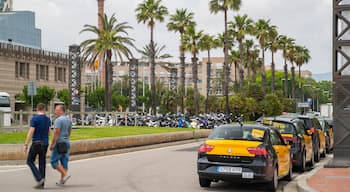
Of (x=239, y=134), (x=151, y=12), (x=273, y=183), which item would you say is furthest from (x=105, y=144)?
(x=151, y=12)

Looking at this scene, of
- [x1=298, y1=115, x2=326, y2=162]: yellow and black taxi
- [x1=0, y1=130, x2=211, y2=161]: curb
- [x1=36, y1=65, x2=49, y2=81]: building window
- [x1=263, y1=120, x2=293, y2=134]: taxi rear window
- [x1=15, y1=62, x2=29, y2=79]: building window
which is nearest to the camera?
[x1=263, y1=120, x2=293, y2=134]: taxi rear window

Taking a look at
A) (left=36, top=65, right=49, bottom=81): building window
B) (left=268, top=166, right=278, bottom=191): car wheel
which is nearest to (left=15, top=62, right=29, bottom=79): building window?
(left=36, top=65, right=49, bottom=81): building window

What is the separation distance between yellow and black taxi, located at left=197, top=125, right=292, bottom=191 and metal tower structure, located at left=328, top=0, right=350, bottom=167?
550 centimetres

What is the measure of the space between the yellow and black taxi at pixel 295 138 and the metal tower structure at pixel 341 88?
3.11 feet

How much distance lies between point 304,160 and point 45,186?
8.56 meters

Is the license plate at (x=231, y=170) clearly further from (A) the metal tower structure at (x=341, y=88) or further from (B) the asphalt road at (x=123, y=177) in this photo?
(A) the metal tower structure at (x=341, y=88)

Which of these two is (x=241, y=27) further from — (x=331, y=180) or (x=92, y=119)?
(x=331, y=180)

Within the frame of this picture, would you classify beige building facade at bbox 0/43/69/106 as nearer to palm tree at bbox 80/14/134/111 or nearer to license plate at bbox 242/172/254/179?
palm tree at bbox 80/14/134/111

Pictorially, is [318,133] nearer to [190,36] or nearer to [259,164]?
[259,164]

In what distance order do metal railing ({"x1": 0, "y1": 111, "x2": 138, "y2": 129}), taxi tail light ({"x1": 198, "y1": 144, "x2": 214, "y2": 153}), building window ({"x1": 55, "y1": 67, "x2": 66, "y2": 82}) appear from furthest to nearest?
building window ({"x1": 55, "y1": 67, "x2": 66, "y2": 82})
metal railing ({"x1": 0, "y1": 111, "x2": 138, "y2": 129})
taxi tail light ({"x1": 198, "y1": 144, "x2": 214, "y2": 153})

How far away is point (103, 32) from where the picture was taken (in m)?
53.9

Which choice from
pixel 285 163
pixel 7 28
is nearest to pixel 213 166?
pixel 285 163

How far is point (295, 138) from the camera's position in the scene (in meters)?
17.8

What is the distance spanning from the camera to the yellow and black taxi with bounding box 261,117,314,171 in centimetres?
1780
